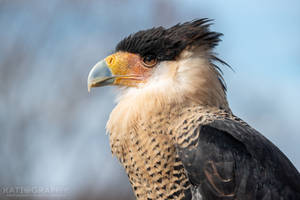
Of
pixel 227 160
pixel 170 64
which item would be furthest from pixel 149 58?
pixel 227 160

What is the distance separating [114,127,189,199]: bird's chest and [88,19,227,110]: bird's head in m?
0.39

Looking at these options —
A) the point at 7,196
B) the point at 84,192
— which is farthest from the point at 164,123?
the point at 84,192

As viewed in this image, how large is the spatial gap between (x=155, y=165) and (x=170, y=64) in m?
0.83

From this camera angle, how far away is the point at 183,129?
2619 mm

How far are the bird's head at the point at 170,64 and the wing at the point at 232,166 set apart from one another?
383 millimetres

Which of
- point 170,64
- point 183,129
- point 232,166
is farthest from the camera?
point 170,64

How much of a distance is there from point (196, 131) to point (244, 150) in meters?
0.36

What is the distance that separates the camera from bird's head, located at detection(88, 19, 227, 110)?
2893 millimetres

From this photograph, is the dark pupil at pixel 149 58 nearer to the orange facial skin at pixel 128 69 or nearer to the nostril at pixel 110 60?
the orange facial skin at pixel 128 69

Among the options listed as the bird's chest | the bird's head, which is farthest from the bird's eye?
the bird's chest

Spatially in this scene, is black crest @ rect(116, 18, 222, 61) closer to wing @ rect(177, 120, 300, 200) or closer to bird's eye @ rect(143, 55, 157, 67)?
bird's eye @ rect(143, 55, 157, 67)

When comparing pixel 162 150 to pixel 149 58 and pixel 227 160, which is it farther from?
pixel 149 58

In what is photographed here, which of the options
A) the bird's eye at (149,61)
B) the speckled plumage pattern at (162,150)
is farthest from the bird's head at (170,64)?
the speckled plumage pattern at (162,150)

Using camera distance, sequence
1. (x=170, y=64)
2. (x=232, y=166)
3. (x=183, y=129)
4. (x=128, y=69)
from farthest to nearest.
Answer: (x=128, y=69), (x=170, y=64), (x=183, y=129), (x=232, y=166)
